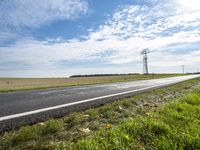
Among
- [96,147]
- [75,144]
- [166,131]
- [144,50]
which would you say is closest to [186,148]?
[166,131]

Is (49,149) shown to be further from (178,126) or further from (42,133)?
(178,126)

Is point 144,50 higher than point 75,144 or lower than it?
higher

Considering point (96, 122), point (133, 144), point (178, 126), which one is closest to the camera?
point (133, 144)

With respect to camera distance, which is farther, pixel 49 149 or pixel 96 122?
pixel 96 122

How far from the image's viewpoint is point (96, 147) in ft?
9.52

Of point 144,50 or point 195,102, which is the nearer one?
point 195,102

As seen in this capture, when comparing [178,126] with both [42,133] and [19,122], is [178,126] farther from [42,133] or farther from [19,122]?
[19,122]

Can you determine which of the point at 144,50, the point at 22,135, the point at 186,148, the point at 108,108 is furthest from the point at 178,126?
the point at 144,50

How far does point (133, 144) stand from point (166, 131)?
827 mm

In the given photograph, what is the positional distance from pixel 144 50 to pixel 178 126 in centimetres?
9033

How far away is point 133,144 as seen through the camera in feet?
10.3

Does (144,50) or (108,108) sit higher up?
(144,50)

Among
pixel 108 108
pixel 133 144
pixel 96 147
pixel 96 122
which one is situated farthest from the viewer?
pixel 108 108

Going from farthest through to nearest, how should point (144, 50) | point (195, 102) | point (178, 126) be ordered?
point (144, 50) → point (195, 102) → point (178, 126)
